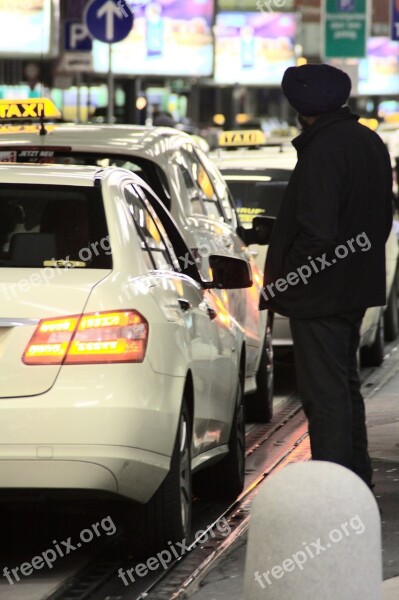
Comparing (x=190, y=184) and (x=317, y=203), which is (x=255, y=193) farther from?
(x=317, y=203)

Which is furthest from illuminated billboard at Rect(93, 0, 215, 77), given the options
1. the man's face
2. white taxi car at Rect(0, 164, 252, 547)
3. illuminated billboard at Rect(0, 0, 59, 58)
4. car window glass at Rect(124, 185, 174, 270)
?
white taxi car at Rect(0, 164, 252, 547)

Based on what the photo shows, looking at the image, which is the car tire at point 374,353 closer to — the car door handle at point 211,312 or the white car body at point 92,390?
the car door handle at point 211,312

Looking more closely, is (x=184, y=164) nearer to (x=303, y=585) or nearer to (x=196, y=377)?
(x=196, y=377)

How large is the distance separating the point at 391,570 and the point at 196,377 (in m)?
1.15

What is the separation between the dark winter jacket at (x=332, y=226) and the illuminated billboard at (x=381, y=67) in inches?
2222

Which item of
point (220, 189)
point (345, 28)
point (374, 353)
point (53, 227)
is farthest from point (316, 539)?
point (345, 28)

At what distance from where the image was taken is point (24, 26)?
34312 mm

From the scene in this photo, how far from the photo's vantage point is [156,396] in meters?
6.59

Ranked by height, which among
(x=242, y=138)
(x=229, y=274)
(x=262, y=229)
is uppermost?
(x=229, y=274)

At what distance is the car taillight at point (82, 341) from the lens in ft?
21.1

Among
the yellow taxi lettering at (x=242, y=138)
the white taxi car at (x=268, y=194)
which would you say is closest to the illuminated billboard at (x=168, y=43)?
the yellow taxi lettering at (x=242, y=138)

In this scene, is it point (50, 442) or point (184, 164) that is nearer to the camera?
point (50, 442)

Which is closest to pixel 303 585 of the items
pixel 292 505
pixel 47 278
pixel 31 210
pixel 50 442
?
pixel 292 505

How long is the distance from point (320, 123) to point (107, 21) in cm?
1255
